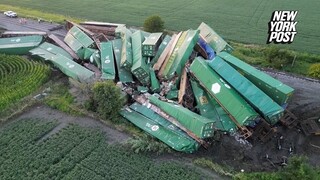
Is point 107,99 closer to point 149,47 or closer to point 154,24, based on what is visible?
point 149,47

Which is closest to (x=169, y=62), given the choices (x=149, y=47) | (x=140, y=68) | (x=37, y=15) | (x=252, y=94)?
(x=149, y=47)

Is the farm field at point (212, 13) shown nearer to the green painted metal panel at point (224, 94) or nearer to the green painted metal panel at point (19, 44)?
the green painted metal panel at point (19, 44)

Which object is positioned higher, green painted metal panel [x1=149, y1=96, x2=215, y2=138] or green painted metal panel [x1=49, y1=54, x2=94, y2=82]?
green painted metal panel [x1=49, y1=54, x2=94, y2=82]

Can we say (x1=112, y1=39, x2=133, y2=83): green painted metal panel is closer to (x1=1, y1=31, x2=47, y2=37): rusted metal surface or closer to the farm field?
(x1=1, y1=31, x2=47, y2=37): rusted metal surface

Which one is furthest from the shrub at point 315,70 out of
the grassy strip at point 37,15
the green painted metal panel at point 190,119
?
the grassy strip at point 37,15

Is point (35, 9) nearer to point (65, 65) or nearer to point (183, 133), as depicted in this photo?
point (65, 65)

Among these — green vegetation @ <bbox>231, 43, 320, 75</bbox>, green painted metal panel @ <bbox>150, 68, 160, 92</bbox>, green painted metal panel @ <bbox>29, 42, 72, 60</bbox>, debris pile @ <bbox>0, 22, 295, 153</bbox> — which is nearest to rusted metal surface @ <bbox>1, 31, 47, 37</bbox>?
debris pile @ <bbox>0, 22, 295, 153</bbox>

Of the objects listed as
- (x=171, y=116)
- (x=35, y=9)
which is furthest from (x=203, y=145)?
(x=35, y=9)
